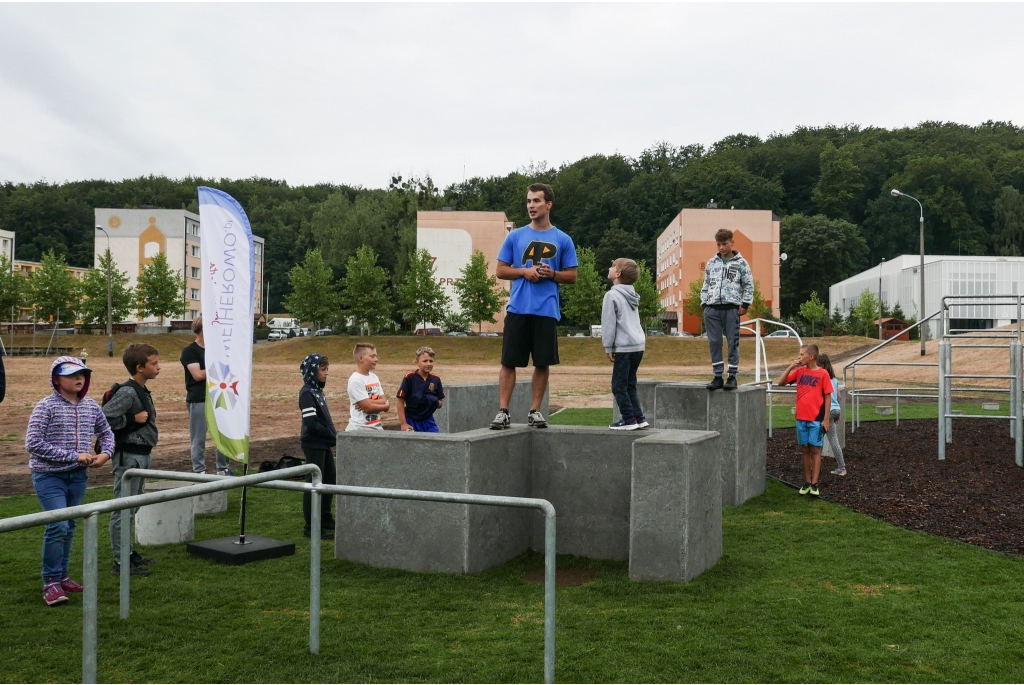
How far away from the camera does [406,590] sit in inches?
234

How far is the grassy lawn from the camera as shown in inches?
171

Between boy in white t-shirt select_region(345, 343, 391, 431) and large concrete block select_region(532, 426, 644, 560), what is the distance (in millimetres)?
1880

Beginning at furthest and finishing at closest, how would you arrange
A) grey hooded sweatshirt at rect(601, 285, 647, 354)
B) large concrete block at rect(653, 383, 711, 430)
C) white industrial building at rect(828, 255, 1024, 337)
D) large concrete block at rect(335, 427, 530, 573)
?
white industrial building at rect(828, 255, 1024, 337), large concrete block at rect(653, 383, 711, 430), grey hooded sweatshirt at rect(601, 285, 647, 354), large concrete block at rect(335, 427, 530, 573)

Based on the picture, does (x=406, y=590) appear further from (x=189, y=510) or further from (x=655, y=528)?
(x=189, y=510)

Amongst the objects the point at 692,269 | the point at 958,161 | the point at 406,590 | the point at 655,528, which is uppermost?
the point at 958,161

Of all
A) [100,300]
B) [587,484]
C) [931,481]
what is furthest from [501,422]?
[100,300]

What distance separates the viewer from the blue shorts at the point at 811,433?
956 cm

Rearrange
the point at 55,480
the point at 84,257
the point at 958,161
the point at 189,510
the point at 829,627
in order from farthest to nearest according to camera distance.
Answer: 1. the point at 84,257
2. the point at 958,161
3. the point at 189,510
4. the point at 55,480
5. the point at 829,627

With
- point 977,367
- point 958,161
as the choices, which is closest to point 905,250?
point 958,161

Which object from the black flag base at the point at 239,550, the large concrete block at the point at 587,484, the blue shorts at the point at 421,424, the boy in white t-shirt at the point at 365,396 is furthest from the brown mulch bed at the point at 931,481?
the black flag base at the point at 239,550

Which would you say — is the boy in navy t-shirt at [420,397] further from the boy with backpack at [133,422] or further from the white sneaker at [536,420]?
the boy with backpack at [133,422]

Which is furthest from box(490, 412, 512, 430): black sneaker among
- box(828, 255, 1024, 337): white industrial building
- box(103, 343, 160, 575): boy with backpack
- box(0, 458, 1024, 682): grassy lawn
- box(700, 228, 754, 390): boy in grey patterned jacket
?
box(828, 255, 1024, 337): white industrial building

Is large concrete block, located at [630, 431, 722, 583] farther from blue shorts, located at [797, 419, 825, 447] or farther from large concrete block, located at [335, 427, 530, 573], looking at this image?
blue shorts, located at [797, 419, 825, 447]

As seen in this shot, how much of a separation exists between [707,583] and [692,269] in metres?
77.5
